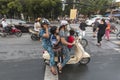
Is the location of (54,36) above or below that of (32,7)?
above

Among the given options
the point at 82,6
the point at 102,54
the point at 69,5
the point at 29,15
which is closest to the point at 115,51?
the point at 102,54

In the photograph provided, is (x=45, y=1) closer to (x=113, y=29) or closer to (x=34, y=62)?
(x=113, y=29)

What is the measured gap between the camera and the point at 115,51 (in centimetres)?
1298

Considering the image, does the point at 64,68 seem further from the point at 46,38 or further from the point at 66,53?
the point at 46,38

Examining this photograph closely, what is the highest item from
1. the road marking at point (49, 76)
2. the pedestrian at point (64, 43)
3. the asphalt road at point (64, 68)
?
the pedestrian at point (64, 43)

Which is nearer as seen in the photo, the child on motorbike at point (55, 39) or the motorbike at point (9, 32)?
the child on motorbike at point (55, 39)

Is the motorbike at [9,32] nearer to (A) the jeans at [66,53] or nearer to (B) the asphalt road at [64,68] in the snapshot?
(B) the asphalt road at [64,68]

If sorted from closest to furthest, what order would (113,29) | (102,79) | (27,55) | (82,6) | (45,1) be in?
1. (102,79)
2. (27,55)
3. (113,29)
4. (45,1)
5. (82,6)

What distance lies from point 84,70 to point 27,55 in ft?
11.9

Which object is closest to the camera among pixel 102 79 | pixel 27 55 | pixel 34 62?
pixel 102 79

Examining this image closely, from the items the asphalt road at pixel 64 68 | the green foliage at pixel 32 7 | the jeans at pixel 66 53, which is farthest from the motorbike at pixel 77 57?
the green foliage at pixel 32 7

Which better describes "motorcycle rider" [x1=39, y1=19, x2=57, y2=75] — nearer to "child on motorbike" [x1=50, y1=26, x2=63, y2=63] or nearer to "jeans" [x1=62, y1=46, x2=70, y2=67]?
"child on motorbike" [x1=50, y1=26, x2=63, y2=63]

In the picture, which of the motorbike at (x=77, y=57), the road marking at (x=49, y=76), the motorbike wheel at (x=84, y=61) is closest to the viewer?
the road marking at (x=49, y=76)

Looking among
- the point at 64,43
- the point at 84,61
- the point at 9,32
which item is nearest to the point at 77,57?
the point at 84,61
